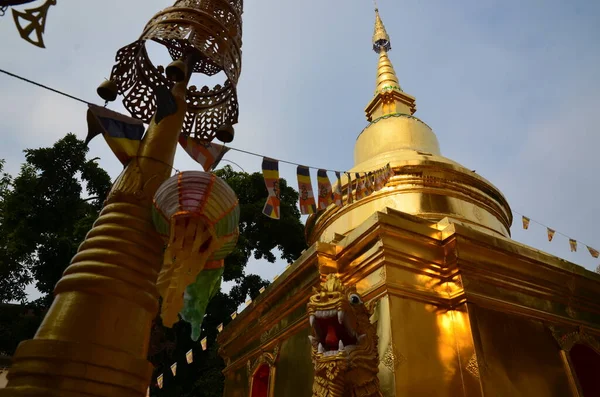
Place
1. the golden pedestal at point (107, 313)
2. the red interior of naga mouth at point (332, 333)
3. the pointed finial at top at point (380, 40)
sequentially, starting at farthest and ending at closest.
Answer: the pointed finial at top at point (380, 40), the red interior of naga mouth at point (332, 333), the golden pedestal at point (107, 313)

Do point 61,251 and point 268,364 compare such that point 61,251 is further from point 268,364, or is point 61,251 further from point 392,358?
point 392,358

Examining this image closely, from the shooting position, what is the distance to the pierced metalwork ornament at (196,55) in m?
4.28

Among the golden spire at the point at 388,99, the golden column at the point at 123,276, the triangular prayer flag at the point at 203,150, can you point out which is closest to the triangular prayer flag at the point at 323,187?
the triangular prayer flag at the point at 203,150

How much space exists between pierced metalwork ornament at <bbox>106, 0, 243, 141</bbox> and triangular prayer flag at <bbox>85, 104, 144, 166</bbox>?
1.44 feet

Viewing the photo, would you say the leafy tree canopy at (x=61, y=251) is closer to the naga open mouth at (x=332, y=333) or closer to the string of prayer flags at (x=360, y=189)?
the string of prayer flags at (x=360, y=189)

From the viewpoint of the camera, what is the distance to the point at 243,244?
58.0ft

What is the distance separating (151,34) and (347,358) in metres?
3.67

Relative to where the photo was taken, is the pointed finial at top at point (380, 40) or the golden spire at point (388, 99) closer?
the golden spire at point (388, 99)

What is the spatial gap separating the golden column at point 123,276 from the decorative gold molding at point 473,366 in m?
3.55

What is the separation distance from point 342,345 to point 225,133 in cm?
264

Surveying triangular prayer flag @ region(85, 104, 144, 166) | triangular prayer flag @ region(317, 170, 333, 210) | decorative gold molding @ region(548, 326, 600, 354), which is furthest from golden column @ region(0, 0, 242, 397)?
decorative gold molding @ region(548, 326, 600, 354)

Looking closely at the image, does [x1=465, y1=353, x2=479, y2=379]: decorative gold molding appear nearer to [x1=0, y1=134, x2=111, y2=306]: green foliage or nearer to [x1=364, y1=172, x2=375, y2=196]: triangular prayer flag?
[x1=364, y1=172, x2=375, y2=196]: triangular prayer flag

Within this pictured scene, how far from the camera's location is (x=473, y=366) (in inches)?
188

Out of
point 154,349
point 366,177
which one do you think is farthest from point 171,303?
point 154,349
